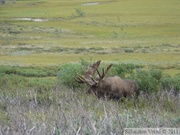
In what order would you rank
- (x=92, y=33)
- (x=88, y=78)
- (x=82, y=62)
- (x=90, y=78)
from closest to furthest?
(x=90, y=78) < (x=88, y=78) < (x=82, y=62) < (x=92, y=33)

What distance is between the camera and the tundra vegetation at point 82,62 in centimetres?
1138

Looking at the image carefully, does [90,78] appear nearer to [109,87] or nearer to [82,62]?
[109,87]

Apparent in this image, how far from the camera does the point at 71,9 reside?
109625mm

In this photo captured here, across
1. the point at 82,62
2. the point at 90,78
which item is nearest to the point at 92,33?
the point at 82,62

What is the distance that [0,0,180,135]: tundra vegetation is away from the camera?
11.4 metres

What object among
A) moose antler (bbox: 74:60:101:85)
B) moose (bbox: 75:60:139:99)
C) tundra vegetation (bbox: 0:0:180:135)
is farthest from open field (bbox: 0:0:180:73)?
moose (bbox: 75:60:139:99)

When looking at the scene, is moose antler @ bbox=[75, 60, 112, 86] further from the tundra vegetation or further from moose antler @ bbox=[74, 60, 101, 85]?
the tundra vegetation

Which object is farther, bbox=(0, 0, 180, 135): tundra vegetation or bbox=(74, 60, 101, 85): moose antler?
bbox=(74, 60, 101, 85): moose antler

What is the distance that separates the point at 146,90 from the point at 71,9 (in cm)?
9065

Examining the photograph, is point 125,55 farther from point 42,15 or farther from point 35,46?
point 42,15

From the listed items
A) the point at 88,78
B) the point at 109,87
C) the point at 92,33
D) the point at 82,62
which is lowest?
the point at 92,33

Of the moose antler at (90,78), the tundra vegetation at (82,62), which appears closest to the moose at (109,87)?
the moose antler at (90,78)

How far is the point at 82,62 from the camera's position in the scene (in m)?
25.8

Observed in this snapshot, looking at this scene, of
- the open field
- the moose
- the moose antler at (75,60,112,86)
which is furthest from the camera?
the open field
